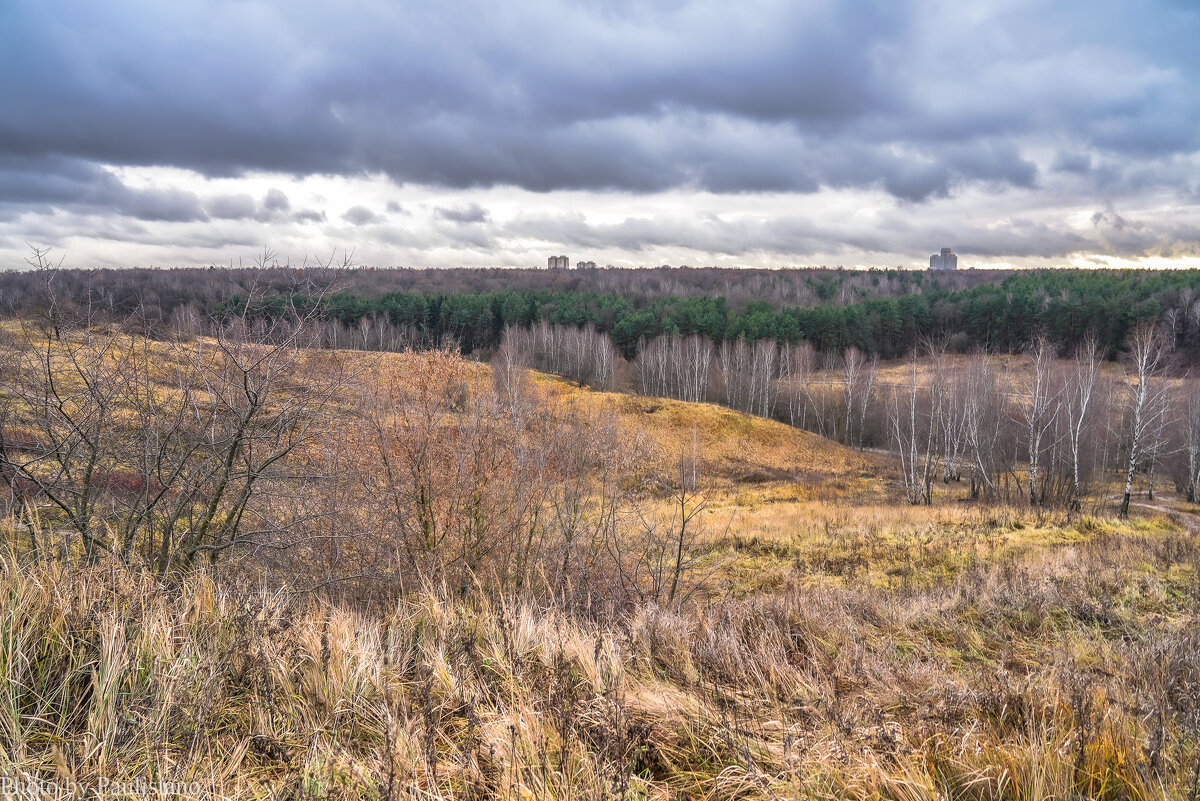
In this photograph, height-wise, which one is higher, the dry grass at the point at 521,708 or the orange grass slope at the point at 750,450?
the dry grass at the point at 521,708

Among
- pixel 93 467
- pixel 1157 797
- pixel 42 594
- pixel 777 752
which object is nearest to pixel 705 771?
pixel 777 752

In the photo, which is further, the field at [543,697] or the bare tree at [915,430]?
the bare tree at [915,430]

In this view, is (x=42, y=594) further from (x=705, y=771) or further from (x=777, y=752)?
(x=777, y=752)

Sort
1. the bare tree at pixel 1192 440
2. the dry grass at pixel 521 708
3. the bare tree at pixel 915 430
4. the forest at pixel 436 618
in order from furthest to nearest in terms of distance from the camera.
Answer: the bare tree at pixel 1192 440 → the bare tree at pixel 915 430 → the forest at pixel 436 618 → the dry grass at pixel 521 708

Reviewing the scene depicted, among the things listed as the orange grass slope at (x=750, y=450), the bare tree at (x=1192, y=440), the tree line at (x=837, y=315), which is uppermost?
the tree line at (x=837, y=315)

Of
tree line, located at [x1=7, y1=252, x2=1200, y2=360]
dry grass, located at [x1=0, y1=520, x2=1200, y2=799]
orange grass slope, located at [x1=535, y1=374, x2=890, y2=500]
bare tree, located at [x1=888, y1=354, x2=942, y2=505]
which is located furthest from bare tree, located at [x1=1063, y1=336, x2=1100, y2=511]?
dry grass, located at [x1=0, y1=520, x2=1200, y2=799]

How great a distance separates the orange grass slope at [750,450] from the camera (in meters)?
33.9

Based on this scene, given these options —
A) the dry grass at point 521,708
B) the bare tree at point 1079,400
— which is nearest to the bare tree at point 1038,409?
the bare tree at point 1079,400

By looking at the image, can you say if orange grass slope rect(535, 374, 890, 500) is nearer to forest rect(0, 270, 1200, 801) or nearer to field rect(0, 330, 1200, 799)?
forest rect(0, 270, 1200, 801)

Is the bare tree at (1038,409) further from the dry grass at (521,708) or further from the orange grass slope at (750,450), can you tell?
the dry grass at (521,708)

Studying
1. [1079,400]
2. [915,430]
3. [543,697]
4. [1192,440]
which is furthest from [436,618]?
[1192,440]

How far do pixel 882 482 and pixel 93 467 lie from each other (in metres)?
37.3

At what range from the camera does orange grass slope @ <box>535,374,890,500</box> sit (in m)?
33.9

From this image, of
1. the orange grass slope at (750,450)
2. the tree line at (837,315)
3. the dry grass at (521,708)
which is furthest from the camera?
the tree line at (837,315)
